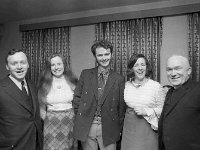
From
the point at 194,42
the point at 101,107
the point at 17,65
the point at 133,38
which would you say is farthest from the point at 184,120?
the point at 133,38

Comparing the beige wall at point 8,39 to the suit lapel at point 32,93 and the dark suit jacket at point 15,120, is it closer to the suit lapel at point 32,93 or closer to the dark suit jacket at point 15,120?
the suit lapel at point 32,93

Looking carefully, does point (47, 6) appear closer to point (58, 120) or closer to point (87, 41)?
point (87, 41)

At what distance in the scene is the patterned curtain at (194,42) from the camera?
3600 millimetres

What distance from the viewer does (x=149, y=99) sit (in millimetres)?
2174

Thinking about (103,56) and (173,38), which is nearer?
(103,56)

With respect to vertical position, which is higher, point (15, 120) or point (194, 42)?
point (194, 42)

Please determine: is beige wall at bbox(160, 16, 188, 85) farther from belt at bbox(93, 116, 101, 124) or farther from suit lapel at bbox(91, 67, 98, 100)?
belt at bbox(93, 116, 101, 124)

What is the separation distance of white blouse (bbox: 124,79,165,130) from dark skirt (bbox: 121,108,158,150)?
6 cm

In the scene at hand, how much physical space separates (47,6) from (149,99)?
273cm

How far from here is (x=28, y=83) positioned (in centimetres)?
223

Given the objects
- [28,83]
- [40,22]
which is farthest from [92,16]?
[28,83]

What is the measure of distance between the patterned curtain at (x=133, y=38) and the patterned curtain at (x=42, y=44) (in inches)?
28.0

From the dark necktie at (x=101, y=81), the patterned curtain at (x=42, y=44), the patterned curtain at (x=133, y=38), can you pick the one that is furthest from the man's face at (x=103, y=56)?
the patterned curtain at (x=42, y=44)

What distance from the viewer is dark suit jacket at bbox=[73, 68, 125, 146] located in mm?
2256
